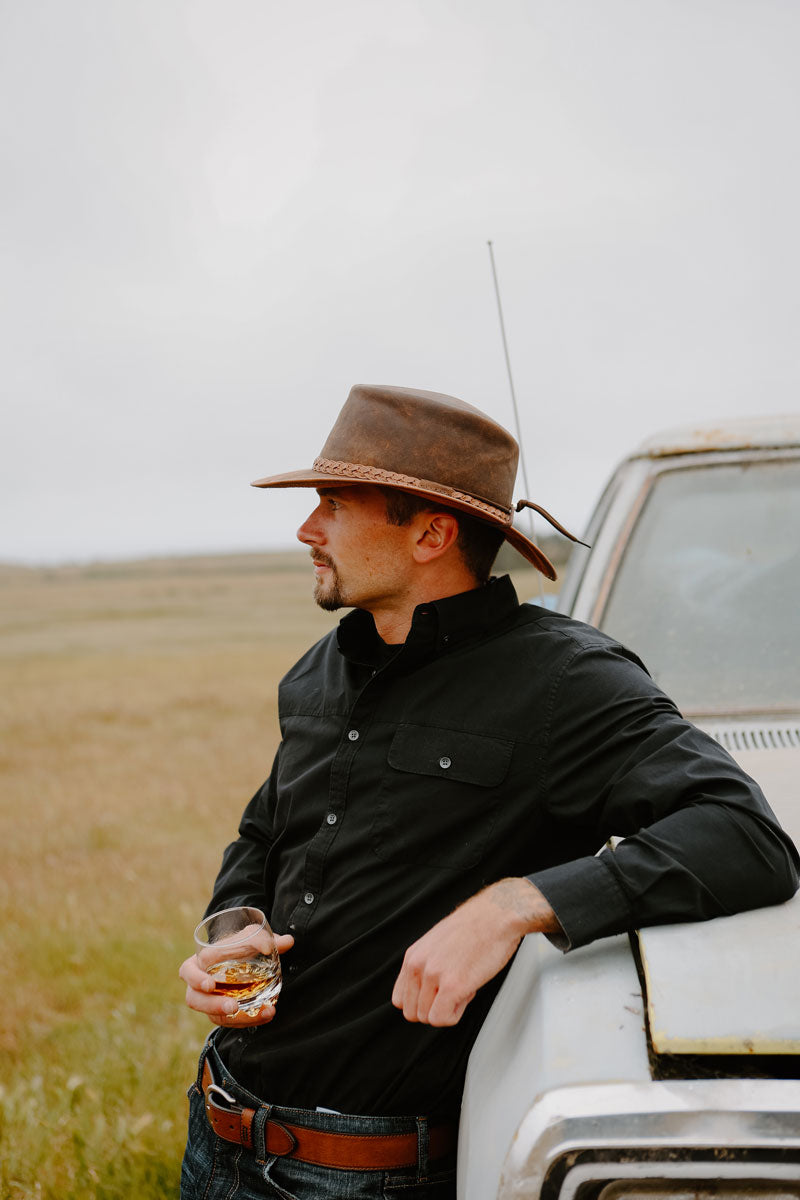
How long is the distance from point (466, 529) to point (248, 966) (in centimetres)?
98

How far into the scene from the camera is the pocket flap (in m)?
2.05

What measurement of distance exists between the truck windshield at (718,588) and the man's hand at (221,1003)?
131 centimetres

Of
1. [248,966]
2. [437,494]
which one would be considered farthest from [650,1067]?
[437,494]

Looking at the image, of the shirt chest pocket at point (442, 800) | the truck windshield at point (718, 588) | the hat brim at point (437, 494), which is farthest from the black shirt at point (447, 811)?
the truck windshield at point (718, 588)

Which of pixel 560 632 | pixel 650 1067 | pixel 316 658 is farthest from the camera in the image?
pixel 316 658

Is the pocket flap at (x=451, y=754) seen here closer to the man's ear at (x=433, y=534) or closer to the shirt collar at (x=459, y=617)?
the shirt collar at (x=459, y=617)

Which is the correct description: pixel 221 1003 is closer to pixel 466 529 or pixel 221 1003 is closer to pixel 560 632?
pixel 560 632

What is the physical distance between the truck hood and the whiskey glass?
0.77 metres

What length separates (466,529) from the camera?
7.80 ft

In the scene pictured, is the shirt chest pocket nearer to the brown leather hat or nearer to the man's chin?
the man's chin

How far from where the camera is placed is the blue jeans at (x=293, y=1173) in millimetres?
1960

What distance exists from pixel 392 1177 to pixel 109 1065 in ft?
7.72

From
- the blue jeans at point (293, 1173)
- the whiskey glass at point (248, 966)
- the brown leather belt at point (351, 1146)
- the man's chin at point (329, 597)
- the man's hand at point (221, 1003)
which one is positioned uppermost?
the man's chin at point (329, 597)

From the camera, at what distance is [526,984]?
1.69m
